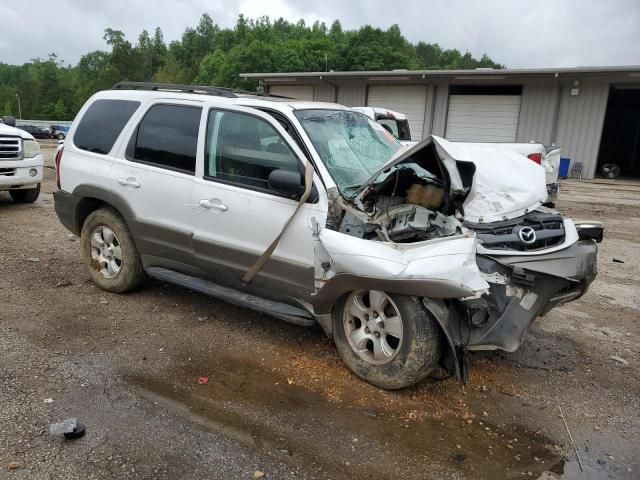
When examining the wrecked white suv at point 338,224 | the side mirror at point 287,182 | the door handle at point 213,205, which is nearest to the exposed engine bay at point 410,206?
the wrecked white suv at point 338,224

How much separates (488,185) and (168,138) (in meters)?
2.75

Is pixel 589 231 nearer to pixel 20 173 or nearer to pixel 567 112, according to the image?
pixel 20 173

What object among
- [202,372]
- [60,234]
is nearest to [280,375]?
[202,372]

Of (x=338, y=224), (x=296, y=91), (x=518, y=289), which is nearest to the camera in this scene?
(x=518, y=289)

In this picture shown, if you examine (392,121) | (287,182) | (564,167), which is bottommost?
(564,167)

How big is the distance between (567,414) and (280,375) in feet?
6.49

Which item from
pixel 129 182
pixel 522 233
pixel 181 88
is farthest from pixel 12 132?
pixel 522 233

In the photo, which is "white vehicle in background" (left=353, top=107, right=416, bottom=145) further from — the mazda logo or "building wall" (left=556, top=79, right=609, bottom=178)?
"building wall" (left=556, top=79, right=609, bottom=178)

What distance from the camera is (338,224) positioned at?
12.0 ft

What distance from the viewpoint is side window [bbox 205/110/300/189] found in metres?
3.93

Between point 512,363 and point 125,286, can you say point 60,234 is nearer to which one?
point 125,286

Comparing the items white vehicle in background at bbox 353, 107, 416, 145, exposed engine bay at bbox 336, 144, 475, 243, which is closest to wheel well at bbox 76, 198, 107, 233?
exposed engine bay at bbox 336, 144, 475, 243

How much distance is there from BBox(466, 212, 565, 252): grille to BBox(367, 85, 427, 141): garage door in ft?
62.7

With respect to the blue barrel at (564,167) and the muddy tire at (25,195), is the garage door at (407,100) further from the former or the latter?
the muddy tire at (25,195)
